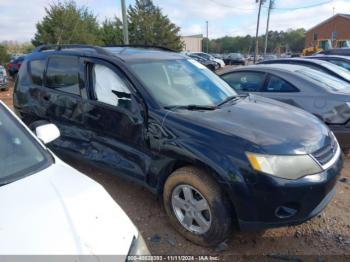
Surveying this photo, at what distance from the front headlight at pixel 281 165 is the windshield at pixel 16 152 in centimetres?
154

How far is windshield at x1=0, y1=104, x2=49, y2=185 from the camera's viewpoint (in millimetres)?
1970

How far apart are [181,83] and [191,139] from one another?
3.40 ft

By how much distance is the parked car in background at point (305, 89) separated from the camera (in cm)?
483

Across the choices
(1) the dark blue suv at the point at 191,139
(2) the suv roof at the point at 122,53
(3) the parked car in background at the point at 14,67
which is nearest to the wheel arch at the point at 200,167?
(1) the dark blue suv at the point at 191,139

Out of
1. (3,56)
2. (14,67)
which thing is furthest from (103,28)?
(14,67)

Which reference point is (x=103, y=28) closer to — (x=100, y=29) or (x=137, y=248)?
(x=100, y=29)

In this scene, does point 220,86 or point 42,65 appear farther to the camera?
point 42,65

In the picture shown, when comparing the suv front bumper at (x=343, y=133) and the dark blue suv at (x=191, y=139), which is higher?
the dark blue suv at (x=191, y=139)

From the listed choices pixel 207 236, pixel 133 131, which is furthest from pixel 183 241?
pixel 133 131

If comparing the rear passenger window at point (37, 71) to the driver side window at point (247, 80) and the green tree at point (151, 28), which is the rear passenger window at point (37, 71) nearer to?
the driver side window at point (247, 80)

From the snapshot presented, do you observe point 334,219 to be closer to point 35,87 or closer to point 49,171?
point 49,171

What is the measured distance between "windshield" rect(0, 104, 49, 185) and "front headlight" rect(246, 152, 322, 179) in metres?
1.54

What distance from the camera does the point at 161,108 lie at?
315 centimetres

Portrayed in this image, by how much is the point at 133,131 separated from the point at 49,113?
1639mm
